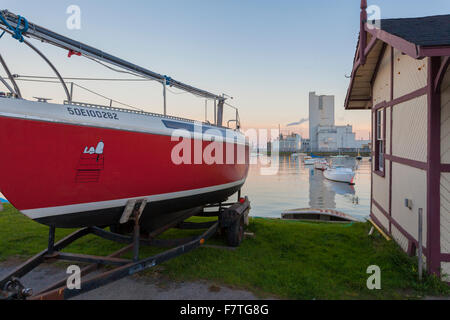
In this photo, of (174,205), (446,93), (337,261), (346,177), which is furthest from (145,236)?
(346,177)

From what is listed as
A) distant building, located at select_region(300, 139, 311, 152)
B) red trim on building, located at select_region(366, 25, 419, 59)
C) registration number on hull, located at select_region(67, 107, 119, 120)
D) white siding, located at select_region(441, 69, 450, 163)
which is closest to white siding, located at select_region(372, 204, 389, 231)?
white siding, located at select_region(441, 69, 450, 163)

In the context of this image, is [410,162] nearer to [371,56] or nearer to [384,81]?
[384,81]

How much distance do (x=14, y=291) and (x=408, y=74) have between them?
7.14 metres

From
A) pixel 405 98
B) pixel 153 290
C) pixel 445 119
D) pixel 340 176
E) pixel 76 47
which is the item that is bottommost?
pixel 340 176

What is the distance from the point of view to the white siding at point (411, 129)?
4883 mm

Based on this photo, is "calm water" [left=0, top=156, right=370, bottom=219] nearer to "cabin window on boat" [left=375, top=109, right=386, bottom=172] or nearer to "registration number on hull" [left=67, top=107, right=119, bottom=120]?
"cabin window on boat" [left=375, top=109, right=386, bottom=172]

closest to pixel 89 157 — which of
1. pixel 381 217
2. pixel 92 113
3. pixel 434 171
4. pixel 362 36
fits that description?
pixel 92 113

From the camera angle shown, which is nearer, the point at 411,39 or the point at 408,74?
the point at 411,39

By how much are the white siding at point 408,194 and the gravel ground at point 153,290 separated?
3.32 m

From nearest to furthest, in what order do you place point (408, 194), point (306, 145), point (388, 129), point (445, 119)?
1. point (445, 119)
2. point (408, 194)
3. point (388, 129)
4. point (306, 145)

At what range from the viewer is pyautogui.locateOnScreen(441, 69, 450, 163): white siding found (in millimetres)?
4449

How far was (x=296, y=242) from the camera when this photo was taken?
655cm

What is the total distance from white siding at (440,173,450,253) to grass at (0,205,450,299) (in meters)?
0.58

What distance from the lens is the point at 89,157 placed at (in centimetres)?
392
